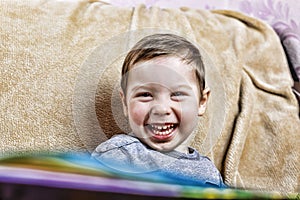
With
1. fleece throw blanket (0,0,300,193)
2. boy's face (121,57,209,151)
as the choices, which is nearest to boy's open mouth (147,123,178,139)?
boy's face (121,57,209,151)

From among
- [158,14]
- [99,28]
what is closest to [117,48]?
[99,28]

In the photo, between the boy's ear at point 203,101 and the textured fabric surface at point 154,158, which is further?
the boy's ear at point 203,101

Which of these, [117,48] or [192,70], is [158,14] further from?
[192,70]

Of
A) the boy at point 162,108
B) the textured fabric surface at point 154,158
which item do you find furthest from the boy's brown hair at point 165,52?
the textured fabric surface at point 154,158

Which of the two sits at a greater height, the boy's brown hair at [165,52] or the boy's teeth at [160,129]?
the boy's brown hair at [165,52]

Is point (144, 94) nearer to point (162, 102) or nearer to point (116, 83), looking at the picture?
point (162, 102)

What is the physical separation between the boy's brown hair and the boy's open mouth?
11 cm

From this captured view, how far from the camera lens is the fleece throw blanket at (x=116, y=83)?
3.35 ft

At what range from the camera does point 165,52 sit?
0.87 m

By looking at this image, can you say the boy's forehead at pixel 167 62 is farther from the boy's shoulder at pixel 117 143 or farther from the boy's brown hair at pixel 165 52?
the boy's shoulder at pixel 117 143

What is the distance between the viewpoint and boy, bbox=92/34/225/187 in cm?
82

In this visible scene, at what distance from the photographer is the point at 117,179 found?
A: 0.83ft

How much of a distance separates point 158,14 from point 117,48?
0.25m

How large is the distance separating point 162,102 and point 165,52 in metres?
0.11
